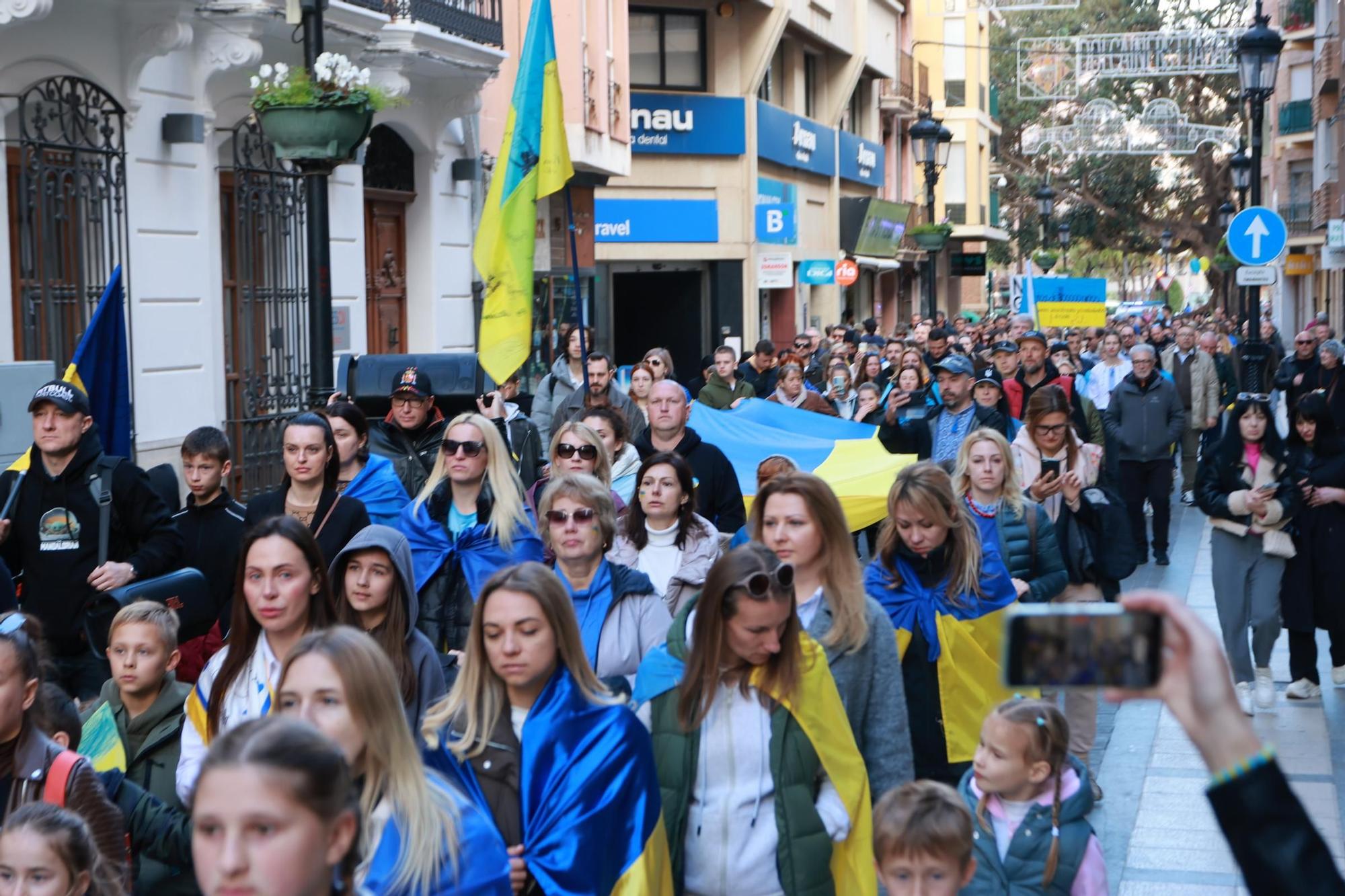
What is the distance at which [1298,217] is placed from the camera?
60.7m

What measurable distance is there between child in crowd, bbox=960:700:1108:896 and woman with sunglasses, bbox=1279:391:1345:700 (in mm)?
5808

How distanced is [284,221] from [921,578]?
35.8 ft

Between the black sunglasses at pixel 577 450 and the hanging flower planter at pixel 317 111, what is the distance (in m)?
3.28

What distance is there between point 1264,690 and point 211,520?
5999 millimetres

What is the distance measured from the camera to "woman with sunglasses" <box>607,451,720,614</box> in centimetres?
747

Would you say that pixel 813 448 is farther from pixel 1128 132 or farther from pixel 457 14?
pixel 1128 132

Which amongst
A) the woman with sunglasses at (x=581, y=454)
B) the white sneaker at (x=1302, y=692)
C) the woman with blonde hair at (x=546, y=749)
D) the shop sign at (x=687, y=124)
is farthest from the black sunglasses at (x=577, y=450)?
the shop sign at (x=687, y=124)

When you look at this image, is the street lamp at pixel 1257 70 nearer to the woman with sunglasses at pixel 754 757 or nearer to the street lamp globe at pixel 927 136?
the street lamp globe at pixel 927 136

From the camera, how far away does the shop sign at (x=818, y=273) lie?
35875 mm

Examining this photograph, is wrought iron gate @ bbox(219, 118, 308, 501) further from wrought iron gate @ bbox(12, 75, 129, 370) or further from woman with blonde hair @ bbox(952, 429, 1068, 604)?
woman with blonde hair @ bbox(952, 429, 1068, 604)

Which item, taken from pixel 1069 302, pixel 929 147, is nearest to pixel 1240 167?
pixel 1069 302

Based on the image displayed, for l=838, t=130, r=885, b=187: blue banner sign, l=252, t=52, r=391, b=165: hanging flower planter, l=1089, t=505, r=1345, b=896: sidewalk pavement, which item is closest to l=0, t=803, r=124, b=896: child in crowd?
l=1089, t=505, r=1345, b=896: sidewalk pavement

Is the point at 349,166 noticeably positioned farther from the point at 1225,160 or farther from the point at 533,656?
the point at 1225,160

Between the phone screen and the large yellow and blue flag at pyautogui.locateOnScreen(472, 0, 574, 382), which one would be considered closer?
the phone screen
